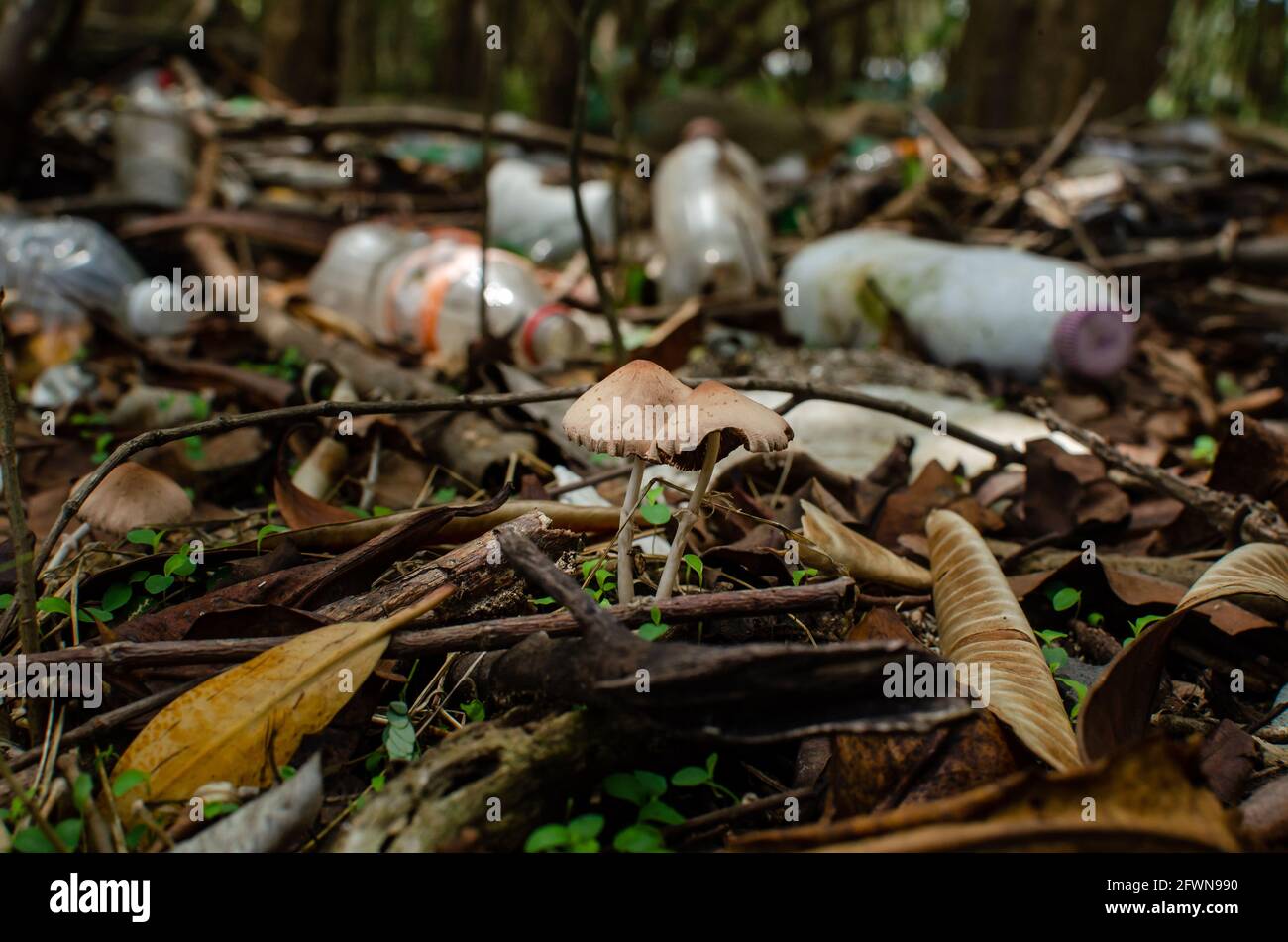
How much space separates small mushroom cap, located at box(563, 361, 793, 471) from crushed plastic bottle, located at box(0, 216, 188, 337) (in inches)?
105

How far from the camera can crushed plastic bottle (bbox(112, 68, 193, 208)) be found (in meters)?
4.42

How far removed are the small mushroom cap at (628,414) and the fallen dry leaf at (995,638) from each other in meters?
0.51

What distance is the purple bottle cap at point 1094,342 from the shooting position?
114 inches

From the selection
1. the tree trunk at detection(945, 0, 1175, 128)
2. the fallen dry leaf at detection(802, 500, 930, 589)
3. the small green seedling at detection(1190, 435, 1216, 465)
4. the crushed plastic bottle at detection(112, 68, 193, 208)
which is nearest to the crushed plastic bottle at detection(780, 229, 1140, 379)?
the small green seedling at detection(1190, 435, 1216, 465)

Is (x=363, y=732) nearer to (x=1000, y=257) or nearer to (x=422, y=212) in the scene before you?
(x=1000, y=257)

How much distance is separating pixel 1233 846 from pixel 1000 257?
8.96 feet

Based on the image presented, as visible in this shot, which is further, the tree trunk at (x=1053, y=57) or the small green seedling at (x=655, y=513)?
the tree trunk at (x=1053, y=57)

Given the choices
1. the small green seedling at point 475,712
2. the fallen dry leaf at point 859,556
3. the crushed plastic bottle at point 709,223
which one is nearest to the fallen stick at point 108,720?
the small green seedling at point 475,712

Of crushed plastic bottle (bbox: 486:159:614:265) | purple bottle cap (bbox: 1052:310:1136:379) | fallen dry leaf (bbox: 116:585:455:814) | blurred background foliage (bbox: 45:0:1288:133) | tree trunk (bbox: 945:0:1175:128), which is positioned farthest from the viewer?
tree trunk (bbox: 945:0:1175:128)

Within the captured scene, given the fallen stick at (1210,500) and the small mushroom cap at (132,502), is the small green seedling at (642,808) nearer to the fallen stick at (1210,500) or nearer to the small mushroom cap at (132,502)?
the small mushroom cap at (132,502)

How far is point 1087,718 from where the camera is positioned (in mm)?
1088

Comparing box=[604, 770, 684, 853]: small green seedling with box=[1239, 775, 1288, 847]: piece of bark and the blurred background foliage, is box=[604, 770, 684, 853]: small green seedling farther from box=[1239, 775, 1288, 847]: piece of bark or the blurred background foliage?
the blurred background foliage

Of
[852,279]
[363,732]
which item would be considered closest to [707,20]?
[852,279]

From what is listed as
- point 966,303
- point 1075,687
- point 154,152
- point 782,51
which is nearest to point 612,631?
point 1075,687
